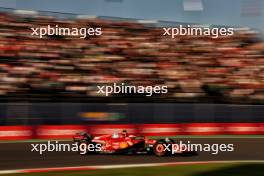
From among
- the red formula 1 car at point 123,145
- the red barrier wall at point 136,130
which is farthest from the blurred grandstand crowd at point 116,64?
the red formula 1 car at point 123,145

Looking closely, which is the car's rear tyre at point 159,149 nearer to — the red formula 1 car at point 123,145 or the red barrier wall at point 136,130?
the red formula 1 car at point 123,145

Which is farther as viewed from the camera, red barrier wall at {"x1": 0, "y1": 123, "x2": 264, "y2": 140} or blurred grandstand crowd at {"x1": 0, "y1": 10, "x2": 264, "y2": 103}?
red barrier wall at {"x1": 0, "y1": 123, "x2": 264, "y2": 140}

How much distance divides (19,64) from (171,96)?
4219 mm

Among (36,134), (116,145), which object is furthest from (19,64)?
(116,145)

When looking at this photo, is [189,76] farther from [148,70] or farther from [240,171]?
[240,171]

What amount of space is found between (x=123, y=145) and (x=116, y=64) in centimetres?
341

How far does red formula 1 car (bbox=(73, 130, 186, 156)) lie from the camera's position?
10.2m

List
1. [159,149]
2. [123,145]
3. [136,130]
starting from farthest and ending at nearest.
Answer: [136,130] < [123,145] < [159,149]

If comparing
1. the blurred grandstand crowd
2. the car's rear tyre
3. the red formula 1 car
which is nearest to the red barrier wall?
the blurred grandstand crowd

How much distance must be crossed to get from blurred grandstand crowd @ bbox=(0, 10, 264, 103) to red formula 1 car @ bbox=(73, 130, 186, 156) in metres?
2.32

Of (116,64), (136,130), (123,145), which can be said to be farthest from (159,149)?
(116,64)

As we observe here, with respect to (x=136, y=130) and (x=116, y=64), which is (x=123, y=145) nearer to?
(x=136, y=130)

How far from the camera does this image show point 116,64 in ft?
43.0

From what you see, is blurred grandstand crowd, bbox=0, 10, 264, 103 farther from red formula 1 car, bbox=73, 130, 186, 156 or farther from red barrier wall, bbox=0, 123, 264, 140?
red formula 1 car, bbox=73, 130, 186, 156
